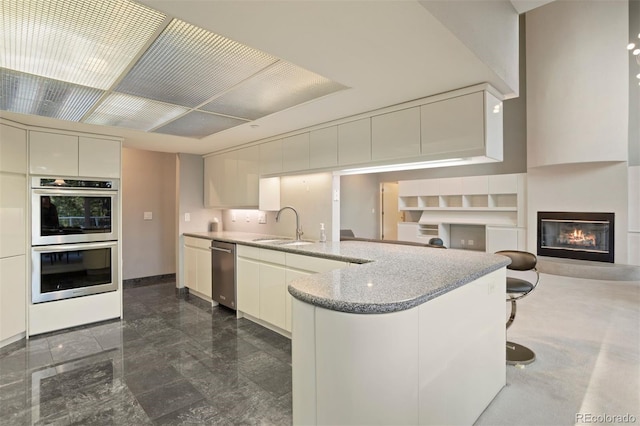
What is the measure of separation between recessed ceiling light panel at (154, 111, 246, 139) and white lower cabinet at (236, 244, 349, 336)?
53.5 inches

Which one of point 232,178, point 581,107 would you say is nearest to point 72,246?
point 232,178

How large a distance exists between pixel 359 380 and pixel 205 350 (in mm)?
2124

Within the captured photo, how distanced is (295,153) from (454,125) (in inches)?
71.6

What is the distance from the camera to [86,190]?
3607 millimetres

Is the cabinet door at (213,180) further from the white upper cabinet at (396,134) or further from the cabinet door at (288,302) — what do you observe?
the white upper cabinet at (396,134)

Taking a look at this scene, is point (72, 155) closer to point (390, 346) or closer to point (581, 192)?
point (390, 346)

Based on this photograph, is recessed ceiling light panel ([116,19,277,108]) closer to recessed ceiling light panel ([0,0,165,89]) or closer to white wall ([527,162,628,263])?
recessed ceiling light panel ([0,0,165,89])

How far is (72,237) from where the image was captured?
3537mm

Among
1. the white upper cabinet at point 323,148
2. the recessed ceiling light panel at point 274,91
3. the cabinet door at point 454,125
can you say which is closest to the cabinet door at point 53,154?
the recessed ceiling light panel at point 274,91

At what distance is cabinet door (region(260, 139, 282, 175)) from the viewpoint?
3910 millimetres

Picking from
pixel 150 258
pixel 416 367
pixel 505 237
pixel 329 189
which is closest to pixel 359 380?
pixel 416 367

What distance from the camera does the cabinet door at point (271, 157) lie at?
391 centimetres

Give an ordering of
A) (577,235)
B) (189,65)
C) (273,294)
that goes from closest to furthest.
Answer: (189,65) < (273,294) < (577,235)

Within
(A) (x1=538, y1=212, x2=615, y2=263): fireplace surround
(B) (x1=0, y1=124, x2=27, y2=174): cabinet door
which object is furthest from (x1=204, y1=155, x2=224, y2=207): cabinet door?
(A) (x1=538, y1=212, x2=615, y2=263): fireplace surround
